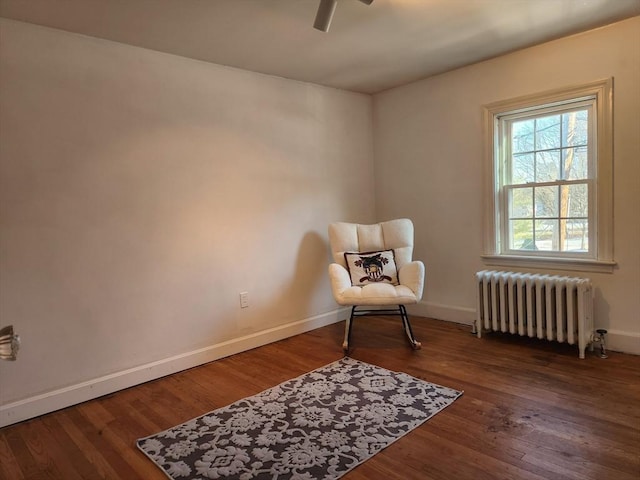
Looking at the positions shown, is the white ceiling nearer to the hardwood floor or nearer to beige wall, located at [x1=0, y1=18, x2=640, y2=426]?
beige wall, located at [x1=0, y1=18, x2=640, y2=426]

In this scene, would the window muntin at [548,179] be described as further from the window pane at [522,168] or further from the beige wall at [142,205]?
the beige wall at [142,205]

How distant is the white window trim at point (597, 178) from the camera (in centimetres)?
276

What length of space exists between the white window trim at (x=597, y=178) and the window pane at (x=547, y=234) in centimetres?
11

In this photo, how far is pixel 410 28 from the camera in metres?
2.58

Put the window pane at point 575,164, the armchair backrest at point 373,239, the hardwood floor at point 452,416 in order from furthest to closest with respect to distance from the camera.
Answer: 1. the armchair backrest at point 373,239
2. the window pane at point 575,164
3. the hardwood floor at point 452,416

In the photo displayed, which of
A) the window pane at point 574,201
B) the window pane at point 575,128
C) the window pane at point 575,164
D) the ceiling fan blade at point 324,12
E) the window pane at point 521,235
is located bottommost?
the window pane at point 521,235

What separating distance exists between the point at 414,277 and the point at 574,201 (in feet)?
4.28

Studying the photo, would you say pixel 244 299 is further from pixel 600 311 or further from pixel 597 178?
pixel 597 178

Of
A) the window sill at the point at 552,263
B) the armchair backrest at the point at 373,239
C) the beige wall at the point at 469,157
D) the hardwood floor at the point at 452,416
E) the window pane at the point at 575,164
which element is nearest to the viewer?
the hardwood floor at the point at 452,416

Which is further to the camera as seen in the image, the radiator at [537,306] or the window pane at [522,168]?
the window pane at [522,168]

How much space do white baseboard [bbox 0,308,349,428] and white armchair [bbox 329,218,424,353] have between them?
0.62 m

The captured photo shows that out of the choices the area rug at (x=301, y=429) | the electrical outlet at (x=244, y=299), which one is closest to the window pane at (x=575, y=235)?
the area rug at (x=301, y=429)

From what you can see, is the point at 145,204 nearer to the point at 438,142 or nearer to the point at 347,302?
the point at 347,302

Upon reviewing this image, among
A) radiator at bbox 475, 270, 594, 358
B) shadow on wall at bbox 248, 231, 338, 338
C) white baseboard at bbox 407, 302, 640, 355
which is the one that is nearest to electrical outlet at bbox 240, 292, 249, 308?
shadow on wall at bbox 248, 231, 338, 338
